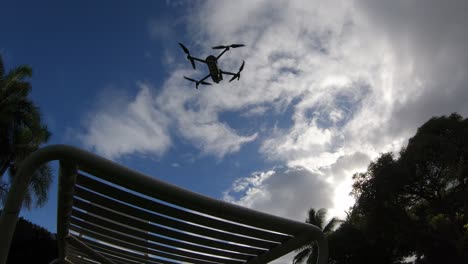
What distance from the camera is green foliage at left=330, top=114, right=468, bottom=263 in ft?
82.1

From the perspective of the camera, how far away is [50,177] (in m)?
23.1

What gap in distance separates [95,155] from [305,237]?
4.04 metres

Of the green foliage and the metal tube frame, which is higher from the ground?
the green foliage

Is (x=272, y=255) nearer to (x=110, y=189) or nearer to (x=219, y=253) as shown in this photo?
(x=219, y=253)

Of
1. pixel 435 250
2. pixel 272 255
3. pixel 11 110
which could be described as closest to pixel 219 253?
pixel 272 255

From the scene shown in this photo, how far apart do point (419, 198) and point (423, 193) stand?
59 cm

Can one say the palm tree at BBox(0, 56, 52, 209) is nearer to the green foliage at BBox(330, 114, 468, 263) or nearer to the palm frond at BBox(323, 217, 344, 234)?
the green foliage at BBox(330, 114, 468, 263)

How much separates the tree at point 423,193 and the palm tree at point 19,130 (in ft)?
81.3

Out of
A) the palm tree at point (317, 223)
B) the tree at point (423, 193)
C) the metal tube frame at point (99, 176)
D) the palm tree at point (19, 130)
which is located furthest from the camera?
the palm tree at point (317, 223)

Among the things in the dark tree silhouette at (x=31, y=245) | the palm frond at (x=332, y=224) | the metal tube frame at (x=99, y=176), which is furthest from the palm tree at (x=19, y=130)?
the palm frond at (x=332, y=224)

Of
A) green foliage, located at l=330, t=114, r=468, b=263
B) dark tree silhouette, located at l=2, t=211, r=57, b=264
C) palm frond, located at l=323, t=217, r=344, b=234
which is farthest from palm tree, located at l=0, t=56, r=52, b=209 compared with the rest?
palm frond, located at l=323, t=217, r=344, b=234

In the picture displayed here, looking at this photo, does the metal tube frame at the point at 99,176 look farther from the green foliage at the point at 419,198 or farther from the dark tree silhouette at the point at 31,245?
the green foliage at the point at 419,198

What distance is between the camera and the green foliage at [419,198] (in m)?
25.0

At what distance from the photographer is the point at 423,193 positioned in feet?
92.5
